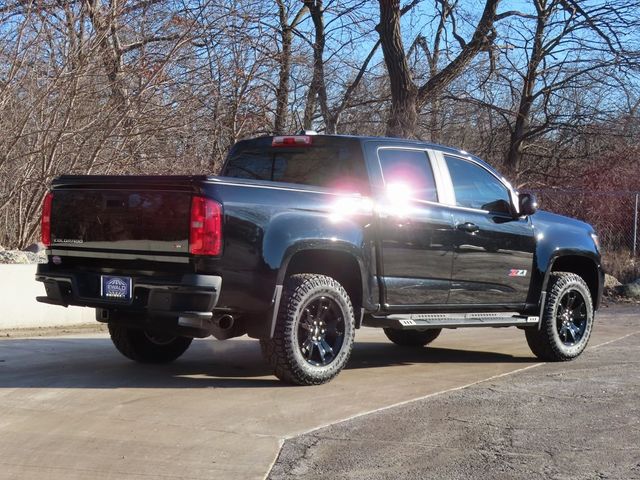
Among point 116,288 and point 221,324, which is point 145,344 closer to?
point 116,288

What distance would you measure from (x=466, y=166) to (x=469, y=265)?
3.26ft

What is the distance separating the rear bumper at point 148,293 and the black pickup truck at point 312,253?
0.04 ft

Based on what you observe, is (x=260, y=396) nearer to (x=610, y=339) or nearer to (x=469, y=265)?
(x=469, y=265)

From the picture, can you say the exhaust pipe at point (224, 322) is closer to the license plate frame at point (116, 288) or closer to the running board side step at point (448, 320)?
the license plate frame at point (116, 288)

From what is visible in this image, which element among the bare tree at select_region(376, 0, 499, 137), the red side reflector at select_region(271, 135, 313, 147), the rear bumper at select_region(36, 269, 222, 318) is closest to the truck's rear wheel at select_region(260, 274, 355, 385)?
the rear bumper at select_region(36, 269, 222, 318)

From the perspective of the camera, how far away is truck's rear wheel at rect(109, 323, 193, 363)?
7668 mm

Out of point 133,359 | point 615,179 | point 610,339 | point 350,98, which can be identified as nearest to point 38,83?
point 133,359

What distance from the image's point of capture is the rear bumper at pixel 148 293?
6004 millimetres

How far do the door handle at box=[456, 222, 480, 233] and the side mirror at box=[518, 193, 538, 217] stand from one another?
2.06 feet

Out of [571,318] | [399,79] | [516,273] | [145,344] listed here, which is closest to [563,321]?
[571,318]

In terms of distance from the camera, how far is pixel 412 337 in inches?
379

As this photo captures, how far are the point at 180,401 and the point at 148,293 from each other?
80 cm

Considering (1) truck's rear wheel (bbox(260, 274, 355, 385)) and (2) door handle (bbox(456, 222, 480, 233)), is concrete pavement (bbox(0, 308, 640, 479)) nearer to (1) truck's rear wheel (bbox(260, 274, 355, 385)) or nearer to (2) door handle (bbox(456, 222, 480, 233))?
(1) truck's rear wheel (bbox(260, 274, 355, 385))

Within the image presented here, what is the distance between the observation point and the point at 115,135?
40.9 ft
